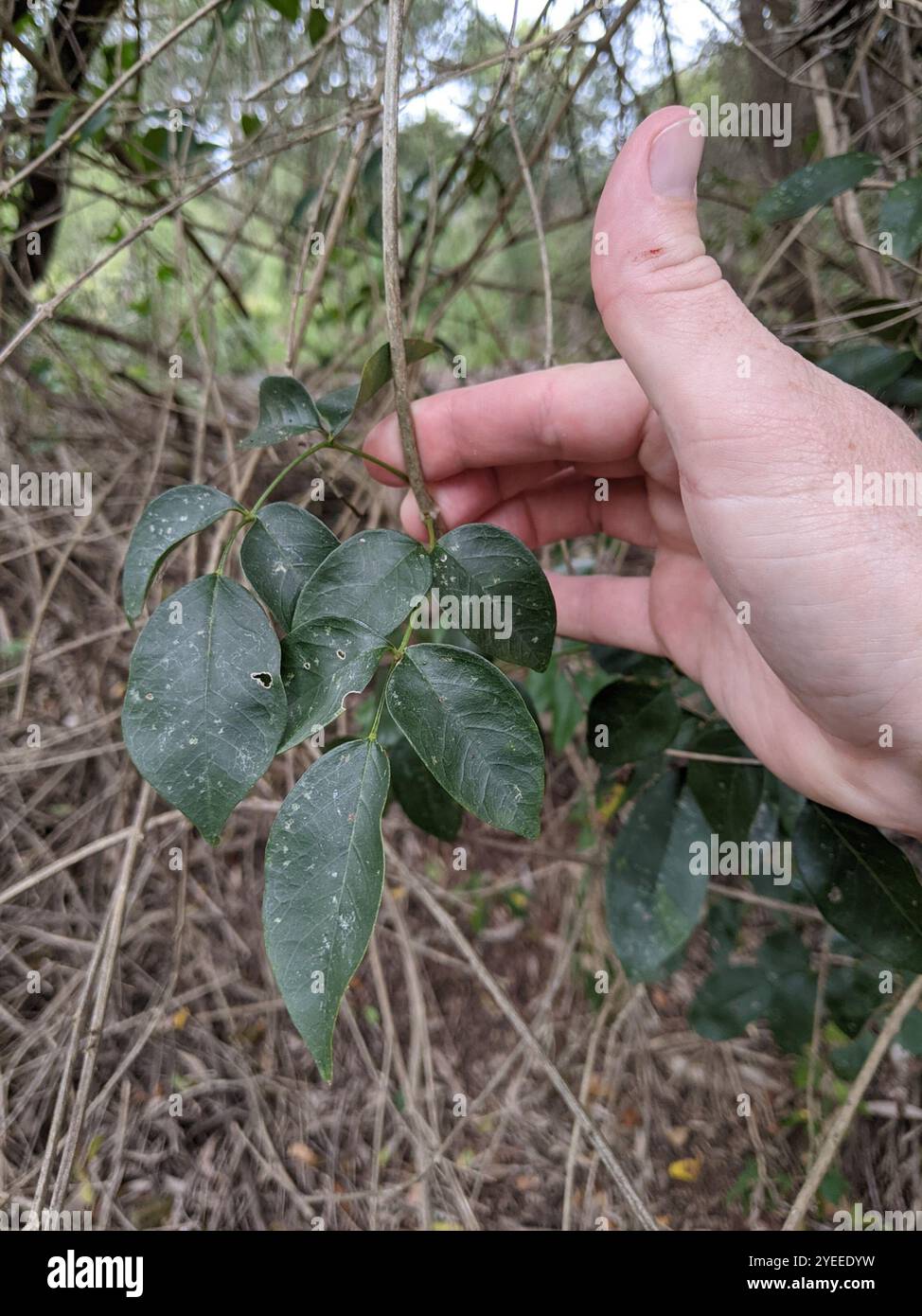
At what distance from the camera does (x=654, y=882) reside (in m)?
0.90

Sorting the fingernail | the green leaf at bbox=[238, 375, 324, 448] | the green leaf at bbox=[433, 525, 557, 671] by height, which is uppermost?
the fingernail

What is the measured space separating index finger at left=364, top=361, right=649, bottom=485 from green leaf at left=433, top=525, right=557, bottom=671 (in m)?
0.26

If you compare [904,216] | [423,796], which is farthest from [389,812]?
[904,216]

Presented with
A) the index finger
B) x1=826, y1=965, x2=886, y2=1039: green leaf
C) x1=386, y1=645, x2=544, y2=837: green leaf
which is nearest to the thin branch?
x1=826, y1=965, x2=886, y2=1039: green leaf

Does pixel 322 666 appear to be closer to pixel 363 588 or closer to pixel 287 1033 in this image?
pixel 363 588

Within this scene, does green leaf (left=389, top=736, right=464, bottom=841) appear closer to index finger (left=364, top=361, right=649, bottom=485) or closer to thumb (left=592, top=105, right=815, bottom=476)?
index finger (left=364, top=361, right=649, bottom=485)

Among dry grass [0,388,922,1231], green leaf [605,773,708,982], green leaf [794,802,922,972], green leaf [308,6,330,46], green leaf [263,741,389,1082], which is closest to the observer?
green leaf [263,741,389,1082]

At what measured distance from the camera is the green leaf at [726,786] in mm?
853

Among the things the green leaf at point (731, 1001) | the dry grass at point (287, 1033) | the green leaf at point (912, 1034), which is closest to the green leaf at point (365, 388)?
the dry grass at point (287, 1033)

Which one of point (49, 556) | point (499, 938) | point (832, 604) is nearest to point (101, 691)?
point (49, 556)

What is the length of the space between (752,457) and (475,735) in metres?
0.32

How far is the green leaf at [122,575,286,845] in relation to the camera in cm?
52

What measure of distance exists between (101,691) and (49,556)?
0.40 m

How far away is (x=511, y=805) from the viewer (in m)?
0.52
